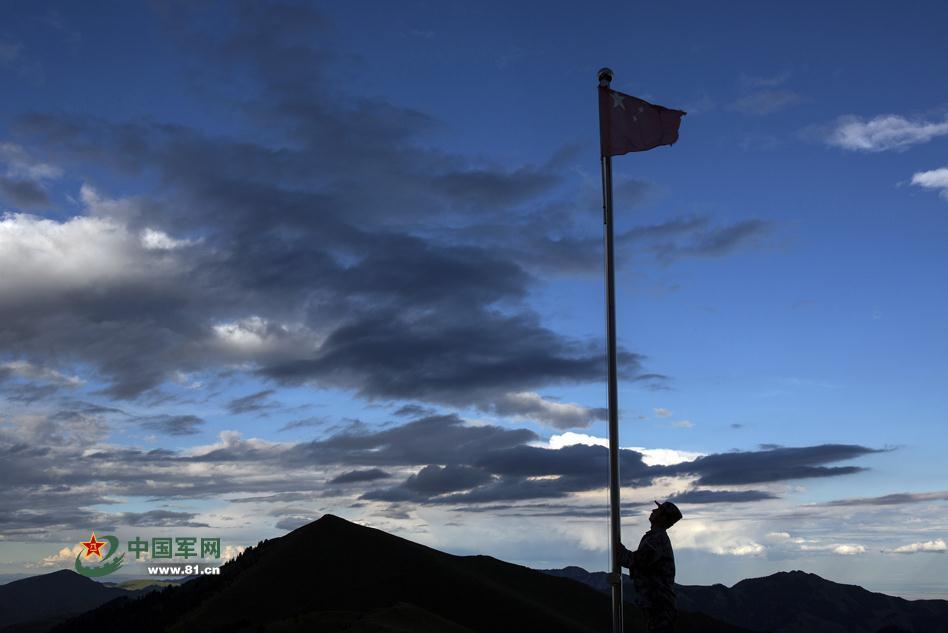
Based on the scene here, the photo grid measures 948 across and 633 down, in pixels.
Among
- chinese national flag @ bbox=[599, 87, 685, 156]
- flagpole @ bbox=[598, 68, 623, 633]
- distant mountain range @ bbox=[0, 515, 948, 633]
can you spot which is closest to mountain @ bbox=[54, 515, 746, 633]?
distant mountain range @ bbox=[0, 515, 948, 633]

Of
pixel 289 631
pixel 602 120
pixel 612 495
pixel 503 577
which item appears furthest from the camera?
pixel 503 577

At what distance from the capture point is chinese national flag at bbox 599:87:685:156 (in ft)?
82.8

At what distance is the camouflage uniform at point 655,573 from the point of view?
20078 millimetres

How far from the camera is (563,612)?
114 metres

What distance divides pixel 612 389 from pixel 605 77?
9771 mm

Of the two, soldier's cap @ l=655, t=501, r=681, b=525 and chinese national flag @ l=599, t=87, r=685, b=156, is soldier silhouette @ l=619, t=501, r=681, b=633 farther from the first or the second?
chinese national flag @ l=599, t=87, r=685, b=156

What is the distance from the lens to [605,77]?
2586 cm

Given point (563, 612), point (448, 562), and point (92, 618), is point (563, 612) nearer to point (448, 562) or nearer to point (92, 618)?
point (448, 562)

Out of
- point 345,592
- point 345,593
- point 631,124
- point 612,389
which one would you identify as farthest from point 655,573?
point 345,592

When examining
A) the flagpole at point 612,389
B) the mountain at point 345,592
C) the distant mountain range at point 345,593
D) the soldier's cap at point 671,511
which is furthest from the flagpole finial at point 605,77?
the distant mountain range at point 345,593

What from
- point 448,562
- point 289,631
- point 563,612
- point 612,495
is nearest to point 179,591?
point 448,562

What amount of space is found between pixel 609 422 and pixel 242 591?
7886cm

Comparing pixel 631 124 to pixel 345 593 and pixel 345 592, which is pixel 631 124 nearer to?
pixel 345 593

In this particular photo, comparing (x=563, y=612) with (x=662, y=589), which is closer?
(x=662, y=589)
